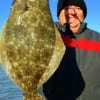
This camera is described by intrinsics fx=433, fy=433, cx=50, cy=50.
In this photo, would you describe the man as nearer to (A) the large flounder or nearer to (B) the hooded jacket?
(B) the hooded jacket

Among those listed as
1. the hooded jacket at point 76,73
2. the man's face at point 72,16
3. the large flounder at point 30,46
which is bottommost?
the hooded jacket at point 76,73

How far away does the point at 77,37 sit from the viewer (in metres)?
8.12

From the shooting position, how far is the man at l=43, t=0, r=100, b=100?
7762 mm

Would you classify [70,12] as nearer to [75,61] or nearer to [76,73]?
[75,61]

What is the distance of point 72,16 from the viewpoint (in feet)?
Result: 25.9

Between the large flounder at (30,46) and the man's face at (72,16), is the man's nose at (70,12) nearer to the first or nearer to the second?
the man's face at (72,16)

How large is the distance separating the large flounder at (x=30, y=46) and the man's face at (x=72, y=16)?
6.56 ft

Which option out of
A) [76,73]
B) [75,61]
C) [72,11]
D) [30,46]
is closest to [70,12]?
[72,11]

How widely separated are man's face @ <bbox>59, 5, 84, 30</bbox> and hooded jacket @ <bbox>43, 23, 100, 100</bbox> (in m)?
0.11

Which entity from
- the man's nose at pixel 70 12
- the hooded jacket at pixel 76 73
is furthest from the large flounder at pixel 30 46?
the man's nose at pixel 70 12

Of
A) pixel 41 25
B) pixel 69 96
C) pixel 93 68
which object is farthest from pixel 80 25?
pixel 41 25

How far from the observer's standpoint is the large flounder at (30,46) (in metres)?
5.85

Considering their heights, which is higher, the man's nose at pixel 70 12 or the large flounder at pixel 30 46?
the large flounder at pixel 30 46

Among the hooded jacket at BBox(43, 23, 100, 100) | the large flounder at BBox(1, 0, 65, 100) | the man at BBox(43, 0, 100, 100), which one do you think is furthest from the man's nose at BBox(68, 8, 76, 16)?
the large flounder at BBox(1, 0, 65, 100)
